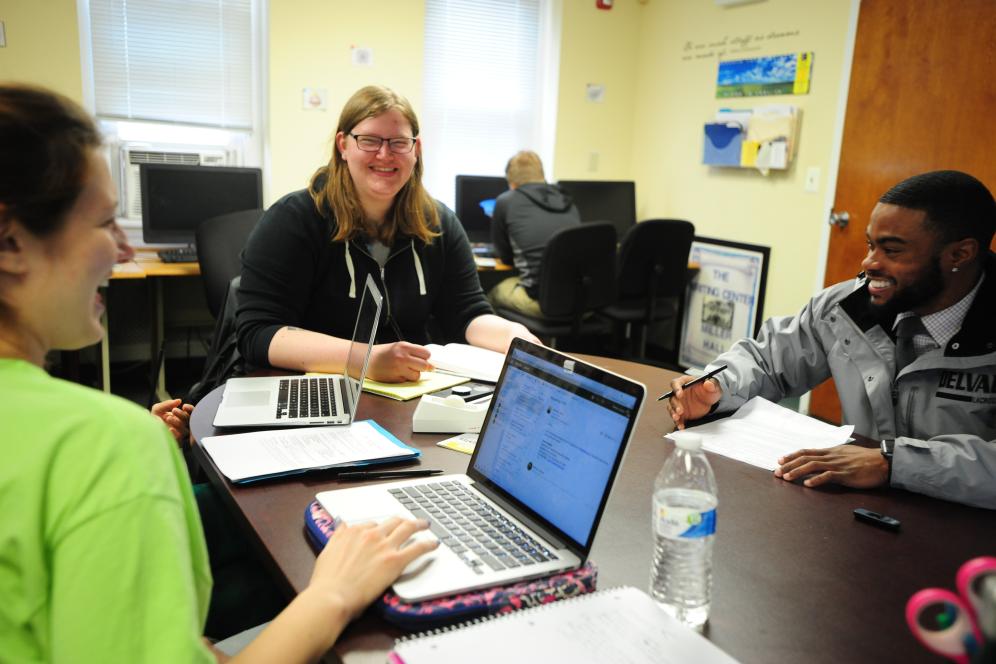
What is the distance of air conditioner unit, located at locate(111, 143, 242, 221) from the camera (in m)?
3.92

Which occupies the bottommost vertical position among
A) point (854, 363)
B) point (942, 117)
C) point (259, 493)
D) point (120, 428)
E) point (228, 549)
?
point (228, 549)

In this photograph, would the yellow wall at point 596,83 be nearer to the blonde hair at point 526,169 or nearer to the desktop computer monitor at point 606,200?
the desktop computer monitor at point 606,200

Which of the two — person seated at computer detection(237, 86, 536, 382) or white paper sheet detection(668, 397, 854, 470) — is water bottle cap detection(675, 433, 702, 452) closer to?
white paper sheet detection(668, 397, 854, 470)

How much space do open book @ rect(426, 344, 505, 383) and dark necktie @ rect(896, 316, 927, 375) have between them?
2.68 feet

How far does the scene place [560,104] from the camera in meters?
4.94

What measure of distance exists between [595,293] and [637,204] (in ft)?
5.12

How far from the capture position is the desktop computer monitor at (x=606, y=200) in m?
4.80

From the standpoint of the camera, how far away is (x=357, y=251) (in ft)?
6.66

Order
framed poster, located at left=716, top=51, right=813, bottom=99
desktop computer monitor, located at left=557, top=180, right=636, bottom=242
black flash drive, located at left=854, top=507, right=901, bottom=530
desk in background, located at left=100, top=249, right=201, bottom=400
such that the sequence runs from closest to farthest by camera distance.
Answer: black flash drive, located at left=854, top=507, right=901, bottom=530, desk in background, located at left=100, top=249, right=201, bottom=400, framed poster, located at left=716, top=51, right=813, bottom=99, desktop computer monitor, located at left=557, top=180, right=636, bottom=242

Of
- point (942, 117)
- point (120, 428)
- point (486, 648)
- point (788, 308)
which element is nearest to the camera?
point (120, 428)

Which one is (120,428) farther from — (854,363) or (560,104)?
(560,104)

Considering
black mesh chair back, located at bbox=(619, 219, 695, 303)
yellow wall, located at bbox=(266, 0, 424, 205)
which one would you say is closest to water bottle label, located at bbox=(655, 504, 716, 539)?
black mesh chair back, located at bbox=(619, 219, 695, 303)

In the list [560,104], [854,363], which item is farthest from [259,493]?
[560,104]

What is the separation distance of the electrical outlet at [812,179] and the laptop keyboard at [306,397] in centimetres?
306
